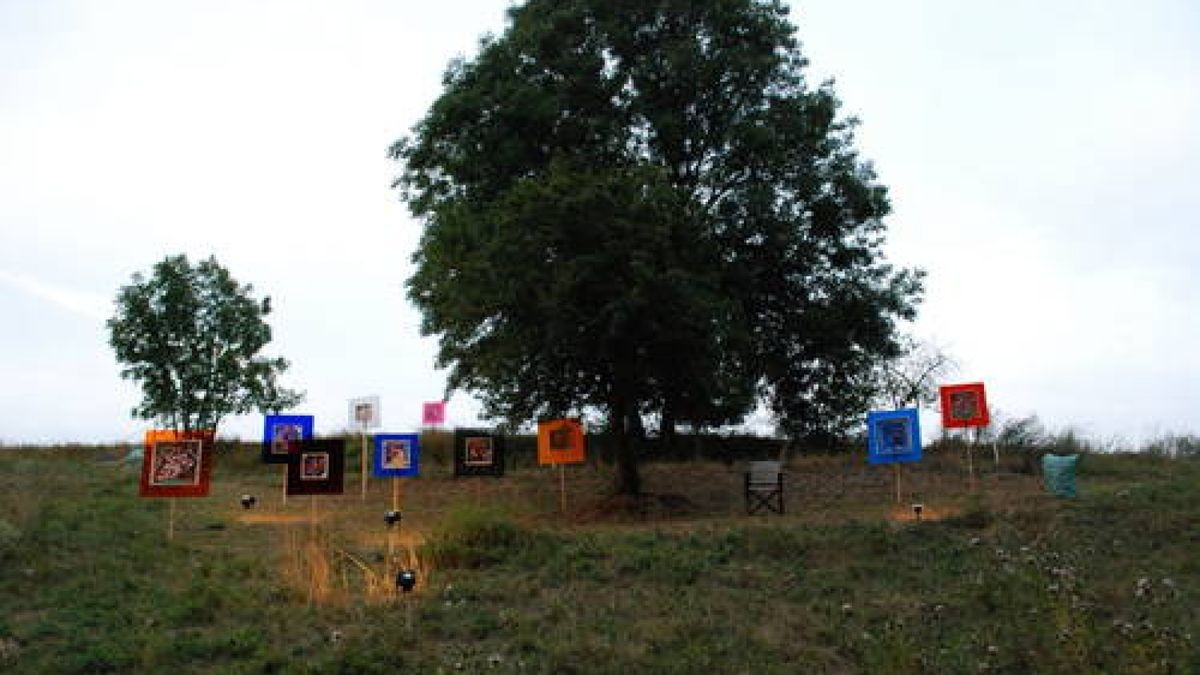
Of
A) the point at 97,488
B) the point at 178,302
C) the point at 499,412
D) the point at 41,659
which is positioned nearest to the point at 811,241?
the point at 499,412

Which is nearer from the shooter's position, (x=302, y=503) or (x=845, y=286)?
(x=302, y=503)

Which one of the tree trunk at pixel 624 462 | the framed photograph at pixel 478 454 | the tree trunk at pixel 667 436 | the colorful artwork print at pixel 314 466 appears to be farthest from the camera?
the tree trunk at pixel 667 436

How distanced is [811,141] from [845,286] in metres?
3.63

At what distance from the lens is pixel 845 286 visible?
24.0 metres

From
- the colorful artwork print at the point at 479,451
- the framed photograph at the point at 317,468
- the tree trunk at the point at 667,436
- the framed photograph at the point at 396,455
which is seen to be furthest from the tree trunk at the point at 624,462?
the framed photograph at the point at 317,468

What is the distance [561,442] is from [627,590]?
945 cm

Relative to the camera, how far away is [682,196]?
2111cm

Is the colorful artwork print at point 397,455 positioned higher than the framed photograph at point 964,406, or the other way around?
the framed photograph at point 964,406

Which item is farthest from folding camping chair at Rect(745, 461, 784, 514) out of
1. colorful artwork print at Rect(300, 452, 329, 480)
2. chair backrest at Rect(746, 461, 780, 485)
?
colorful artwork print at Rect(300, 452, 329, 480)

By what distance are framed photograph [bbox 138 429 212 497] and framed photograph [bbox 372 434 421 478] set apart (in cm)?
310

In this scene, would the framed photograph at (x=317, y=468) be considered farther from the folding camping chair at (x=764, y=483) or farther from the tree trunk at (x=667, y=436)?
the tree trunk at (x=667, y=436)

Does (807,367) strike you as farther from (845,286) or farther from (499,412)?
(499,412)

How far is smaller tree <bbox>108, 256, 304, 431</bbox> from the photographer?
31.3m

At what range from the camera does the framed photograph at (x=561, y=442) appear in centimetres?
2072
